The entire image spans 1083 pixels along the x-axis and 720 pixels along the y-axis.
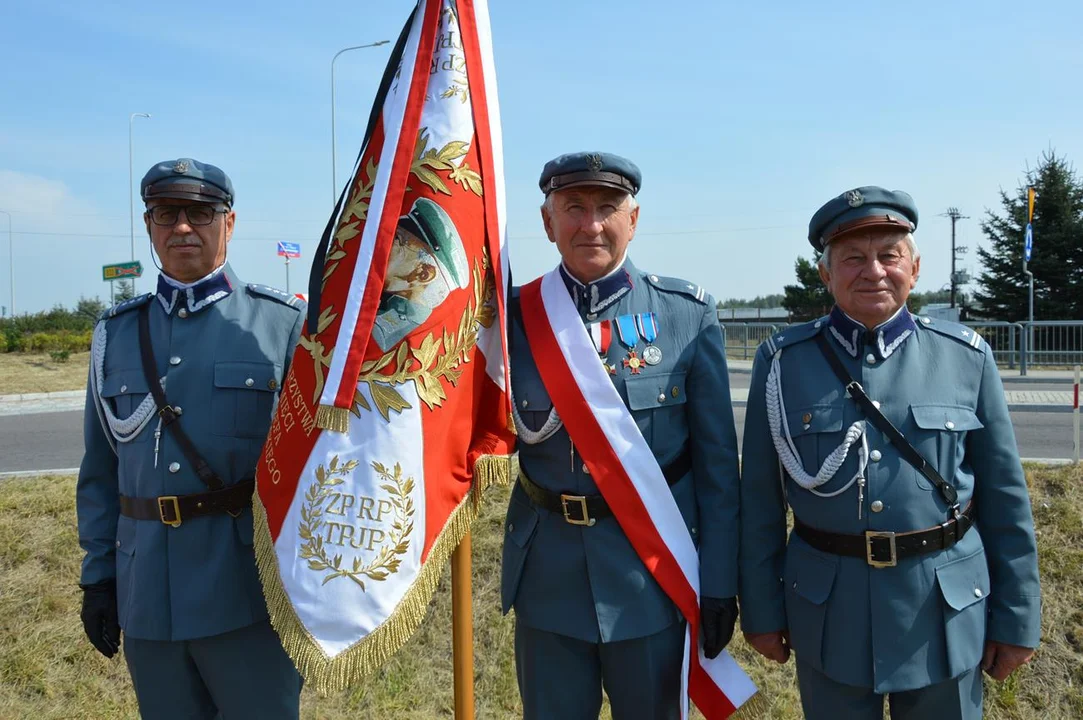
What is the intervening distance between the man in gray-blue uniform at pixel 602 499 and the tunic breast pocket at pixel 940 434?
51 centimetres

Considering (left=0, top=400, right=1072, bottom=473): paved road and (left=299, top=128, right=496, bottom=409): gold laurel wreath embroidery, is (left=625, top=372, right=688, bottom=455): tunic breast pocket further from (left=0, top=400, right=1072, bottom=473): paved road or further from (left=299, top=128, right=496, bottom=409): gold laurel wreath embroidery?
(left=0, top=400, right=1072, bottom=473): paved road

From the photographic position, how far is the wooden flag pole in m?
2.28

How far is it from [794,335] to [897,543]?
657 mm

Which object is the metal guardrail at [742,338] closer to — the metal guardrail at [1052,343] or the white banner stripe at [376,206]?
the metal guardrail at [1052,343]

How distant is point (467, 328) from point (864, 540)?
1252 millimetres

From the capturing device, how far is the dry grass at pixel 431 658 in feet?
11.4

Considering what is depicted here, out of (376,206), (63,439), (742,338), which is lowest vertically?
(63,439)

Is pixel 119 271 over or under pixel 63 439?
over

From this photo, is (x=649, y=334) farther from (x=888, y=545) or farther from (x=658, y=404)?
(x=888, y=545)

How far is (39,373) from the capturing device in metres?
16.4

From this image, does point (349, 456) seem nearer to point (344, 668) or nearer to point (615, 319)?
point (344, 668)

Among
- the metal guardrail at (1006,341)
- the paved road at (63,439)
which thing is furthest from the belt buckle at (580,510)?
the metal guardrail at (1006,341)

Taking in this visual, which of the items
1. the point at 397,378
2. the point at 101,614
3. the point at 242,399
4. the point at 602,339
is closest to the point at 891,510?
the point at 602,339

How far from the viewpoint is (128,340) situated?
2.58 metres
